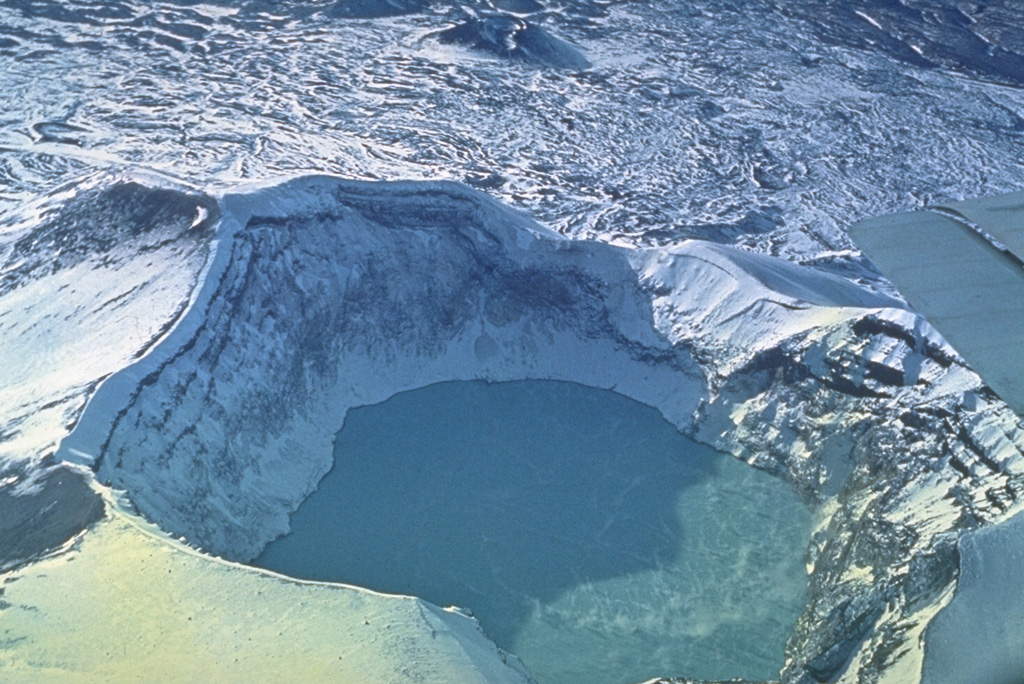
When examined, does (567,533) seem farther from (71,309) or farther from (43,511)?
(71,309)

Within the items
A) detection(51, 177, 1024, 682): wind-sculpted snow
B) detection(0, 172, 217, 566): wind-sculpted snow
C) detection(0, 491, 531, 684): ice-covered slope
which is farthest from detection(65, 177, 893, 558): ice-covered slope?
detection(0, 491, 531, 684): ice-covered slope

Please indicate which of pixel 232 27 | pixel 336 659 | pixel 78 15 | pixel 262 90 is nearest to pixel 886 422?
pixel 336 659

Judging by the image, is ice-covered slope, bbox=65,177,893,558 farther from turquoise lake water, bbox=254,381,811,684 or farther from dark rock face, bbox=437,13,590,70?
dark rock face, bbox=437,13,590,70

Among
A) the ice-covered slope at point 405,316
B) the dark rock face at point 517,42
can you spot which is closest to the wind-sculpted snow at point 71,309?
Result: the ice-covered slope at point 405,316

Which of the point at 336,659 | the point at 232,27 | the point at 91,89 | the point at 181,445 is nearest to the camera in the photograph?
the point at 336,659

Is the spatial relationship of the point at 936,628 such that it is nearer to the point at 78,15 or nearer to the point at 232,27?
the point at 232,27

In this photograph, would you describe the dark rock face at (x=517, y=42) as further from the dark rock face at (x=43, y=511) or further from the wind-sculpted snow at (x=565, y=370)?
the dark rock face at (x=43, y=511)
